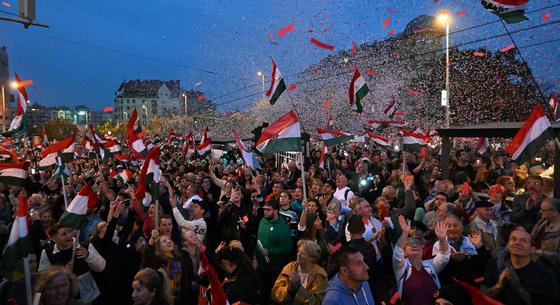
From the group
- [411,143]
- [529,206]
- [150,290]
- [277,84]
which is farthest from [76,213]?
[411,143]

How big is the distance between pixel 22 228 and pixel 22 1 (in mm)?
6098

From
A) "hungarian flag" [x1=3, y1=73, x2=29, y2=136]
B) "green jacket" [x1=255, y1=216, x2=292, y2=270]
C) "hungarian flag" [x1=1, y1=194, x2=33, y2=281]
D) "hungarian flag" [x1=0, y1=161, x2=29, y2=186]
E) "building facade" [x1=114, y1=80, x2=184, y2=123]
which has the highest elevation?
"building facade" [x1=114, y1=80, x2=184, y2=123]

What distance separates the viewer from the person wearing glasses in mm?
6461

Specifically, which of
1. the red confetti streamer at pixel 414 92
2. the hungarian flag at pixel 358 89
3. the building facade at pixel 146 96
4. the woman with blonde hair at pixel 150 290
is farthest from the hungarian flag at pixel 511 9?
the building facade at pixel 146 96

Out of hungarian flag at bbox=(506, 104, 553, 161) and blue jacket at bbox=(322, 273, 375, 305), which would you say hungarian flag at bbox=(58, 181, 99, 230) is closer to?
blue jacket at bbox=(322, 273, 375, 305)

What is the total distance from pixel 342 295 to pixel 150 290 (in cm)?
165

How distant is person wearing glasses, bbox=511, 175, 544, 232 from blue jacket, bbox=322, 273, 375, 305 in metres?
3.74

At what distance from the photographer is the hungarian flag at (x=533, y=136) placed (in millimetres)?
6074

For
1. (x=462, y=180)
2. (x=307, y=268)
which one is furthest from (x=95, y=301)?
(x=462, y=180)

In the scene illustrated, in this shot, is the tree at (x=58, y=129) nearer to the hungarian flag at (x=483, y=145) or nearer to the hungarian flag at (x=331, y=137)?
the hungarian flag at (x=331, y=137)

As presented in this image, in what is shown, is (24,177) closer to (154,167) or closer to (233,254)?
(154,167)

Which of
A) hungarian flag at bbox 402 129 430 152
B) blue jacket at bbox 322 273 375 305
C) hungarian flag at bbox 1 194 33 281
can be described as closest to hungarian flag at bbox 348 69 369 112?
hungarian flag at bbox 402 129 430 152

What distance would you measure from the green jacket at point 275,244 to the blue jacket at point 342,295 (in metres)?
2.39

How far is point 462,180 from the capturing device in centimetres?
1012
